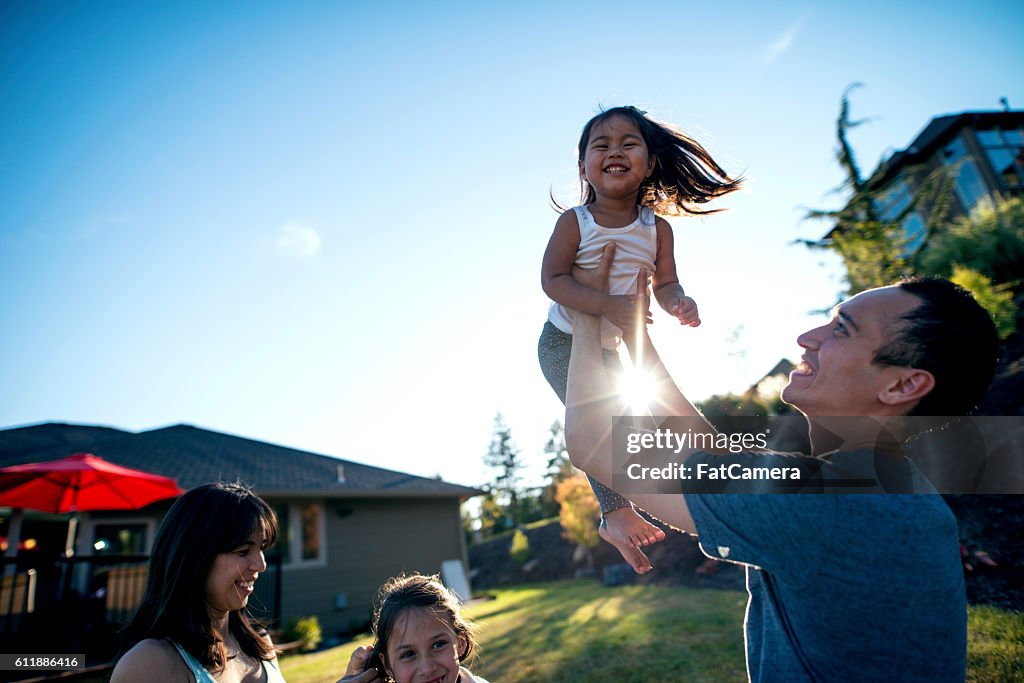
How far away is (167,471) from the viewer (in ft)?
41.9

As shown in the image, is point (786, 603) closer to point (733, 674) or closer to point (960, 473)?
point (733, 674)

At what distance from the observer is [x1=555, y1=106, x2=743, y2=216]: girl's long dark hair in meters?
2.12

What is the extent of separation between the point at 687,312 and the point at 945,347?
2.33ft

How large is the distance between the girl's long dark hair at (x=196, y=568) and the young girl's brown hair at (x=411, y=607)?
60cm

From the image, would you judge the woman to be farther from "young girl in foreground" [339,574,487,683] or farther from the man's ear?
the man's ear

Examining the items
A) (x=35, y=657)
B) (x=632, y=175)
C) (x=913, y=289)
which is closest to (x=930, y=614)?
(x=913, y=289)

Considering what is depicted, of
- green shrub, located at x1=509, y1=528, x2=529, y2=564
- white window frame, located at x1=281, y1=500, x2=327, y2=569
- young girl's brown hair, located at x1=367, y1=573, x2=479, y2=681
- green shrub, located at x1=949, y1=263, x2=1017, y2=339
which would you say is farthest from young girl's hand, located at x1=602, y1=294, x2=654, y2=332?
green shrub, located at x1=509, y1=528, x2=529, y2=564

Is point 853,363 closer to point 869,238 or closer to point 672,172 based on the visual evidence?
point 672,172

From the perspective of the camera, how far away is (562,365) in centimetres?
195

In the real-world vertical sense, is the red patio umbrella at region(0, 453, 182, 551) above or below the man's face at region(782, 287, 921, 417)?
above

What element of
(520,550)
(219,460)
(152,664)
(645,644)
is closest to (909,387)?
(152,664)

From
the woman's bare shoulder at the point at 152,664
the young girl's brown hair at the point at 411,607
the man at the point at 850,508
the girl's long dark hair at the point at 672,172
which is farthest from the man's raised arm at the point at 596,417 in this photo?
the woman's bare shoulder at the point at 152,664

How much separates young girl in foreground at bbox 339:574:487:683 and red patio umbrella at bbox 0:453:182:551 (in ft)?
23.6

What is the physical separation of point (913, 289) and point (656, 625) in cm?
459
